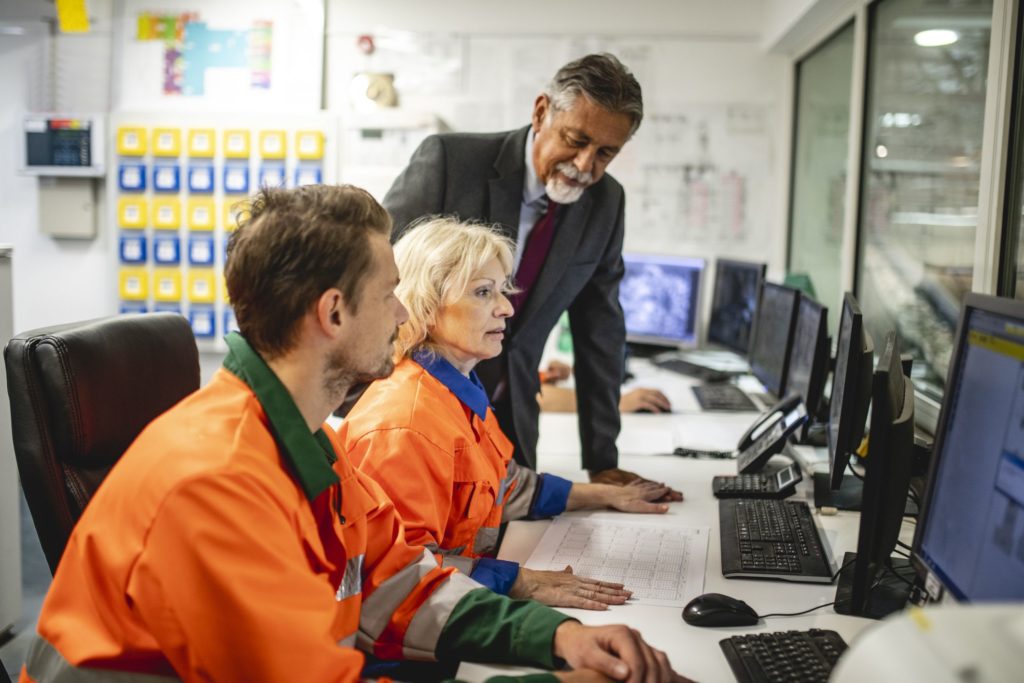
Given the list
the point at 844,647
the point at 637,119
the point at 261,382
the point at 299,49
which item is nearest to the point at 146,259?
the point at 299,49

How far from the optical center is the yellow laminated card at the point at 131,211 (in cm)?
414

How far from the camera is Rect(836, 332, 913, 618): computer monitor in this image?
1095mm

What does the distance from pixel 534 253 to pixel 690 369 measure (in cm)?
161

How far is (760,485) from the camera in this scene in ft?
6.37

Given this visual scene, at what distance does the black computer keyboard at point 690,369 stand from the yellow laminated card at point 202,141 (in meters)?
2.25

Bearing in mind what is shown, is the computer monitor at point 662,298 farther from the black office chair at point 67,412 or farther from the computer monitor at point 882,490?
the black office chair at point 67,412

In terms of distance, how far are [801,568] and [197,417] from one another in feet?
3.26

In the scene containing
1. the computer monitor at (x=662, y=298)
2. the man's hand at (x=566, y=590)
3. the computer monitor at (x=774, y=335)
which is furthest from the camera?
the computer monitor at (x=662, y=298)

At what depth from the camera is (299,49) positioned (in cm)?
416

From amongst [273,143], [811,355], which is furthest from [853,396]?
[273,143]

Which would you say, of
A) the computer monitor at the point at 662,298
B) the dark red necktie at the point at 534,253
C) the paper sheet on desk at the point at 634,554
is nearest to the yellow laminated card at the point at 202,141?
the computer monitor at the point at 662,298

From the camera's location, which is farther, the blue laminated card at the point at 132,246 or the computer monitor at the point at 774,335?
the blue laminated card at the point at 132,246

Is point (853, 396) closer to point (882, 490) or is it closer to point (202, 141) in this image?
point (882, 490)

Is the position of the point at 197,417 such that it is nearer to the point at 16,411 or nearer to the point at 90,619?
the point at 90,619
